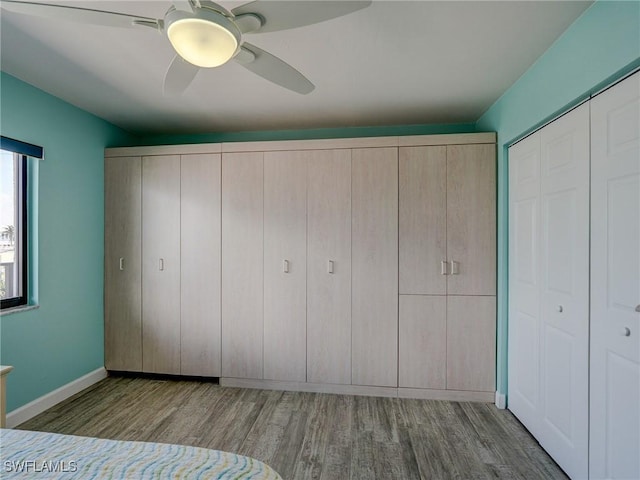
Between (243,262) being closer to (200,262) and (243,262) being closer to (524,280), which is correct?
(200,262)

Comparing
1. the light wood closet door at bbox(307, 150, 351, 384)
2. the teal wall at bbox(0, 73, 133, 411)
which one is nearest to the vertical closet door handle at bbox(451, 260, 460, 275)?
the light wood closet door at bbox(307, 150, 351, 384)

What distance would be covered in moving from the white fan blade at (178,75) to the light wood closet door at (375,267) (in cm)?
157

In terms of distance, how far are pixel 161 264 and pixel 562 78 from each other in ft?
11.0

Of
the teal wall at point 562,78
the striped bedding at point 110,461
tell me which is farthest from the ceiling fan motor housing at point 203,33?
the teal wall at point 562,78

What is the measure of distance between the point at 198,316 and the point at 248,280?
60cm

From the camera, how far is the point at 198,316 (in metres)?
3.02

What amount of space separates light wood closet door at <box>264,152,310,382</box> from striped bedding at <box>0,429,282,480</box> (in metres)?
1.76

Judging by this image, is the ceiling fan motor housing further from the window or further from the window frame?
the window frame

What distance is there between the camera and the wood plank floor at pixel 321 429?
6.32 ft

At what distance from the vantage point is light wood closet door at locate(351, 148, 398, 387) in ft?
9.14

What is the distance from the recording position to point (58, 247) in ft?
8.66

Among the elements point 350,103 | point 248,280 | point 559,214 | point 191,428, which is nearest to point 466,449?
point 559,214

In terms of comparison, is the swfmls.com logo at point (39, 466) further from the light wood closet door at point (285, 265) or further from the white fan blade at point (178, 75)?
the light wood closet door at point (285, 265)

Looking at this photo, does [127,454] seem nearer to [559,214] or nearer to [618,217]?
[618,217]
